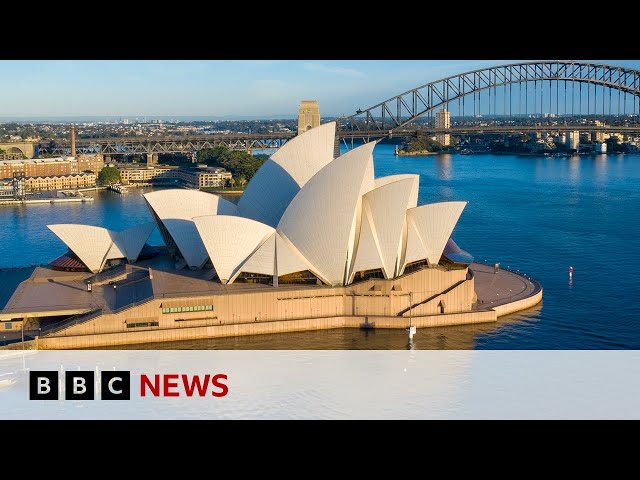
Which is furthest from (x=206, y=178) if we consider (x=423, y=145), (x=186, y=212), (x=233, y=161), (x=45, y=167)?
(x=423, y=145)

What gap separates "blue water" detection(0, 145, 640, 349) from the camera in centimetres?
1452

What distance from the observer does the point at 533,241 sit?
23156 mm

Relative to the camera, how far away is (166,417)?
405 inches

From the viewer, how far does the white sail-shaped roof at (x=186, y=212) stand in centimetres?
1698

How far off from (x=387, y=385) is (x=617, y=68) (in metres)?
46.6

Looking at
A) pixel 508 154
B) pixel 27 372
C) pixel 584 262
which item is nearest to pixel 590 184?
pixel 584 262

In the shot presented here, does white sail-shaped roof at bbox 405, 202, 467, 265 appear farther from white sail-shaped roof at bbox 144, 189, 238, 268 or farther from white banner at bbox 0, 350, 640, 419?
white sail-shaped roof at bbox 144, 189, 238, 268

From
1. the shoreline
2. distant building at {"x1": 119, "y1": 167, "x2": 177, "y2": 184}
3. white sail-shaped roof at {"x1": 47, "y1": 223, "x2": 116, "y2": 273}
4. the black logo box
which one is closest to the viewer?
the black logo box

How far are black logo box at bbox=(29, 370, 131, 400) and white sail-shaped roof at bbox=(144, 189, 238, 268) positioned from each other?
518 centimetres

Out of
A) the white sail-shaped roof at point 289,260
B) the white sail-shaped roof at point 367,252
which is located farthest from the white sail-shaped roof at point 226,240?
the white sail-shaped roof at point 367,252

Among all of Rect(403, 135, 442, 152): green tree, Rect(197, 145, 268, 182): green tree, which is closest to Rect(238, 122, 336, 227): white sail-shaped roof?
Rect(197, 145, 268, 182): green tree

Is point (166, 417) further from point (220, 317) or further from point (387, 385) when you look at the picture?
point (220, 317)

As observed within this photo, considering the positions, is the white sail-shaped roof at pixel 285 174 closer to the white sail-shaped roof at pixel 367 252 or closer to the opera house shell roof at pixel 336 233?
the opera house shell roof at pixel 336 233

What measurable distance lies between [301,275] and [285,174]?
299cm
